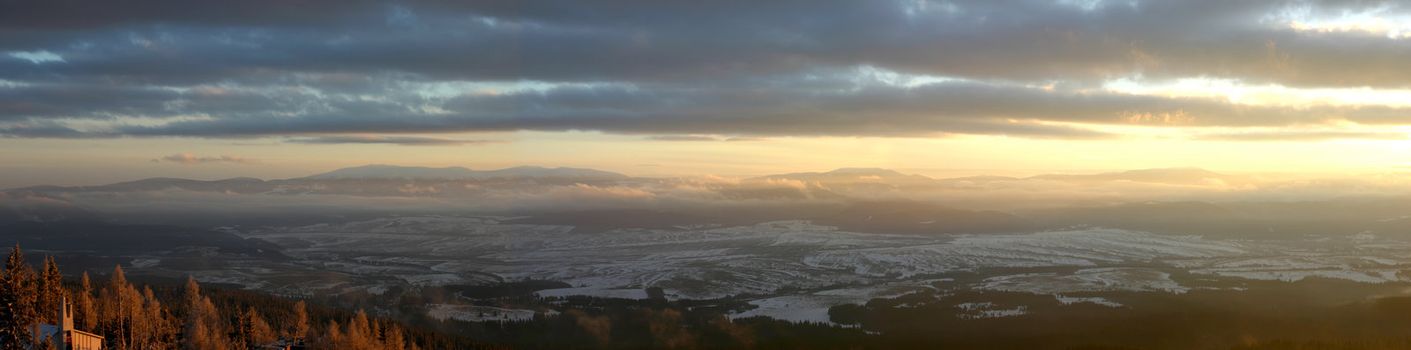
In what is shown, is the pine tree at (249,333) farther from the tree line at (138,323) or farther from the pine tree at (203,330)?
the pine tree at (203,330)

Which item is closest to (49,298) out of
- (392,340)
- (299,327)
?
(299,327)

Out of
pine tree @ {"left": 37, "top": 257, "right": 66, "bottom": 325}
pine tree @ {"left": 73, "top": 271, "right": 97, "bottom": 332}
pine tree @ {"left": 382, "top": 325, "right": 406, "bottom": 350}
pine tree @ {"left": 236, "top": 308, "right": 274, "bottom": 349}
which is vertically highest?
pine tree @ {"left": 37, "top": 257, "right": 66, "bottom": 325}

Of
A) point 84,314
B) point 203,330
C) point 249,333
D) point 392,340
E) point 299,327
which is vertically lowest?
point 392,340

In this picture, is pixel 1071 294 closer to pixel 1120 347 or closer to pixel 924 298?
pixel 924 298

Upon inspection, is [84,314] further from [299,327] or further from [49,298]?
[299,327]

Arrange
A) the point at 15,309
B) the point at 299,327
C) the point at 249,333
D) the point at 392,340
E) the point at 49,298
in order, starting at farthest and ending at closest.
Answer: the point at 299,327 < the point at 392,340 < the point at 249,333 < the point at 49,298 < the point at 15,309

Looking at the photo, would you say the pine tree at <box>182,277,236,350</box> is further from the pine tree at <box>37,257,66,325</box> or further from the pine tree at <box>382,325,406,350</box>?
the pine tree at <box>382,325,406,350</box>

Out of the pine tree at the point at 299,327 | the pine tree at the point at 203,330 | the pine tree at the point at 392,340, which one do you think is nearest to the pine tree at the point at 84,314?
the pine tree at the point at 203,330

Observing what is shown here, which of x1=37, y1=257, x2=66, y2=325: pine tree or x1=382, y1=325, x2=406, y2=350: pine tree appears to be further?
x1=382, y1=325, x2=406, y2=350: pine tree

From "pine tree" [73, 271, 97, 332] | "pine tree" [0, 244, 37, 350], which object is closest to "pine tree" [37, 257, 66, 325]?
"pine tree" [0, 244, 37, 350]
